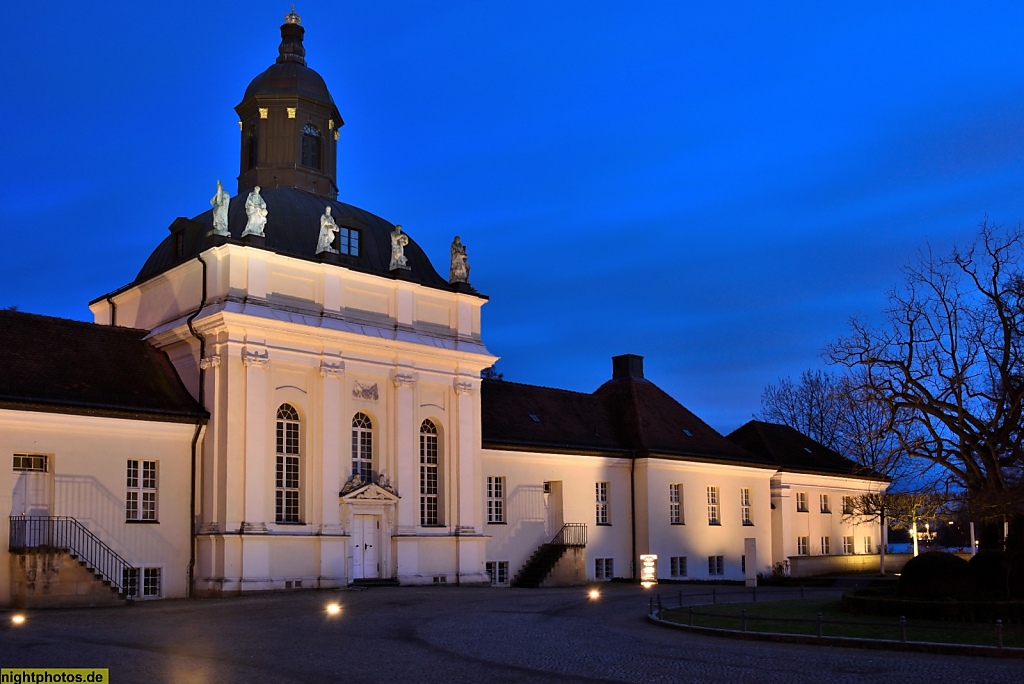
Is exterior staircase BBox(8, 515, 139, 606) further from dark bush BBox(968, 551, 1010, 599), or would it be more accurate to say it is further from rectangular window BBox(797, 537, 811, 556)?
rectangular window BBox(797, 537, 811, 556)

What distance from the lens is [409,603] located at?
92.1ft

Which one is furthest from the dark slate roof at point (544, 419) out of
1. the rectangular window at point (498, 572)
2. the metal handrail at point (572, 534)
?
the rectangular window at point (498, 572)

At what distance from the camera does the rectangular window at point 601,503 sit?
44.6m

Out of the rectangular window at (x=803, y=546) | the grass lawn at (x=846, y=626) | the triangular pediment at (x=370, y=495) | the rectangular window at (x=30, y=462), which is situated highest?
the rectangular window at (x=30, y=462)

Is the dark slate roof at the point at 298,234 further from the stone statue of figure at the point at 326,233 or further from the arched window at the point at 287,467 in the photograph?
the arched window at the point at 287,467

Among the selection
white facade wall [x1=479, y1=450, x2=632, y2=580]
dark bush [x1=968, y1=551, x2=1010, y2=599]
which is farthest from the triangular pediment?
dark bush [x1=968, y1=551, x2=1010, y2=599]

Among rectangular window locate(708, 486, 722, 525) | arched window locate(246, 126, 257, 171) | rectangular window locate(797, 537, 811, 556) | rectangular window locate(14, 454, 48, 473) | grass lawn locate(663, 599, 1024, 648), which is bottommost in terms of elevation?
rectangular window locate(797, 537, 811, 556)

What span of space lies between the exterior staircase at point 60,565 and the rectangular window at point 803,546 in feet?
117

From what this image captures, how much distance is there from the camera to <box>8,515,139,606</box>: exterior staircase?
2605cm

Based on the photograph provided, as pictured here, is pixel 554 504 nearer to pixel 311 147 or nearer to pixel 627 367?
pixel 627 367

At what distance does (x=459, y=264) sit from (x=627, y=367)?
13.6 m

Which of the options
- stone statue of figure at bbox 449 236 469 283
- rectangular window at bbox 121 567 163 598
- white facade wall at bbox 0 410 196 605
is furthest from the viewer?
stone statue of figure at bbox 449 236 469 283

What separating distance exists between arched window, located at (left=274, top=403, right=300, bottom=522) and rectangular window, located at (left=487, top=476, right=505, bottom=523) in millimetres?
9161

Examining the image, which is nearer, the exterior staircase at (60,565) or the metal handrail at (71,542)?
the exterior staircase at (60,565)
